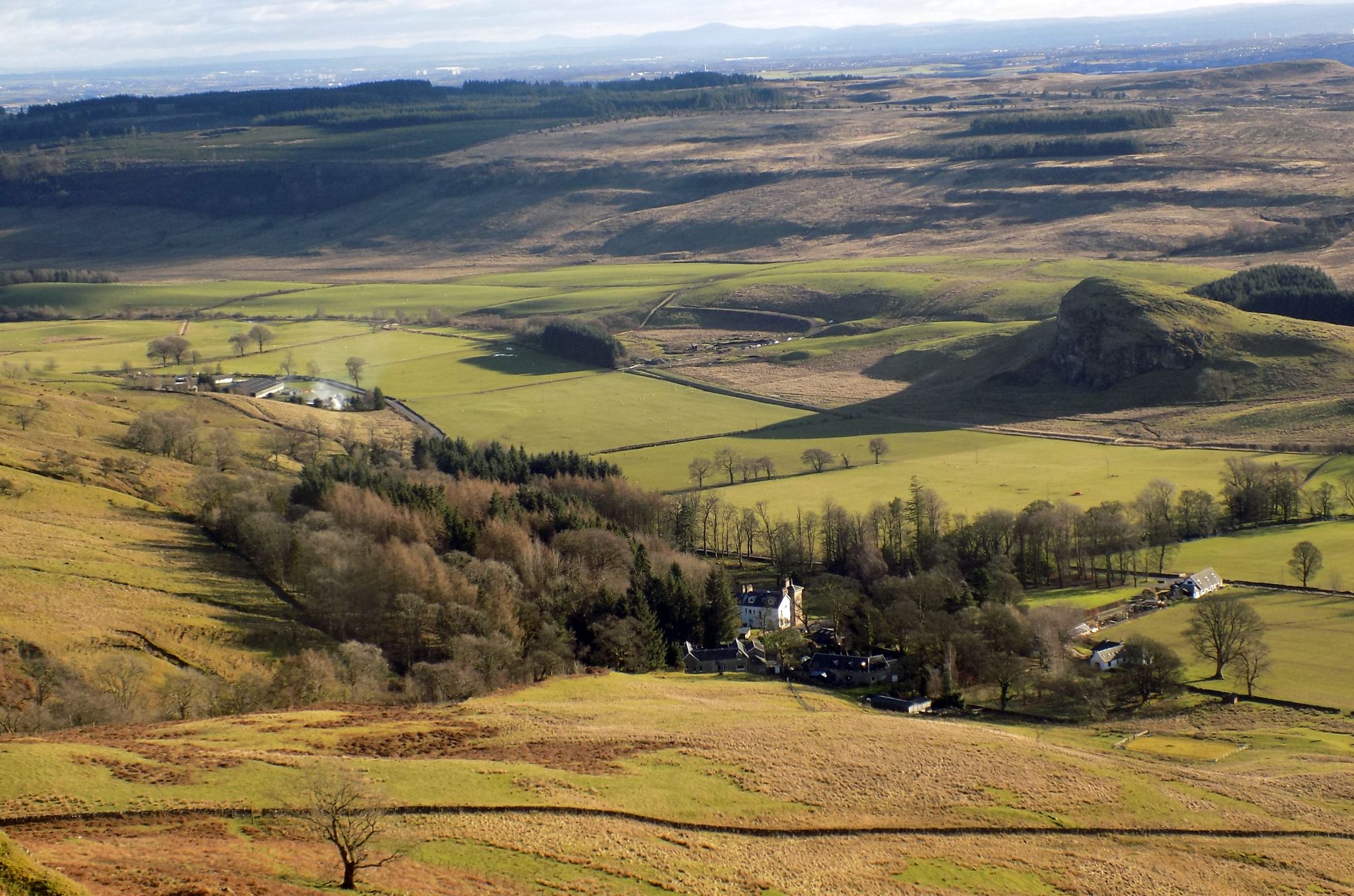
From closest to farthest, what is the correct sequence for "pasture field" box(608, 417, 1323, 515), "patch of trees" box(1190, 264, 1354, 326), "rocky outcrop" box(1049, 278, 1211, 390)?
"pasture field" box(608, 417, 1323, 515) < "rocky outcrop" box(1049, 278, 1211, 390) < "patch of trees" box(1190, 264, 1354, 326)

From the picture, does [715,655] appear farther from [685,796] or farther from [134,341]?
[134,341]

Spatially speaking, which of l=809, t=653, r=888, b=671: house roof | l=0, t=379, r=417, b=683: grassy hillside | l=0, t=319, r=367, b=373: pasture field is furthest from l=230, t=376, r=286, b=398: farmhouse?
l=809, t=653, r=888, b=671: house roof

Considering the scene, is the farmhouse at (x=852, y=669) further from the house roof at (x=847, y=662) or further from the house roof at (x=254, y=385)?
the house roof at (x=254, y=385)

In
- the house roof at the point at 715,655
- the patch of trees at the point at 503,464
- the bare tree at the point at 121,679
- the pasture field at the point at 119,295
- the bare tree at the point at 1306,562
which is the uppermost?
the pasture field at the point at 119,295

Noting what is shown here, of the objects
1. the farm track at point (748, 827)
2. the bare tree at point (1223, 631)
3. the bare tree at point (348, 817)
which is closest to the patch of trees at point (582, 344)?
the bare tree at point (1223, 631)

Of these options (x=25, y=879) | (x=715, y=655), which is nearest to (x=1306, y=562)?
(x=715, y=655)

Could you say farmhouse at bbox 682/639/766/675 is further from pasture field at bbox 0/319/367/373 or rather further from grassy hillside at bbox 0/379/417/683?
pasture field at bbox 0/319/367/373

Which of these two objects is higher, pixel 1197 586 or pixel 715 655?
pixel 1197 586
